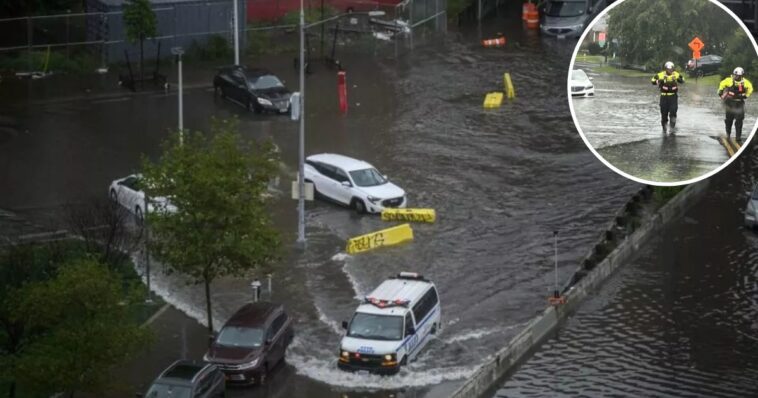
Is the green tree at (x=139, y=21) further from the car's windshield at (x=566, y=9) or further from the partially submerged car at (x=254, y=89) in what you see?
the car's windshield at (x=566, y=9)

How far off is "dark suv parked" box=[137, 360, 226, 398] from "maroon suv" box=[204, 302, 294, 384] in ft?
3.33

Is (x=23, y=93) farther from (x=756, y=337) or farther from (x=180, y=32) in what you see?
(x=756, y=337)

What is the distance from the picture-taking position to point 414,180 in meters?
34.8

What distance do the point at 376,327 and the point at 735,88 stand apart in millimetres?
15089

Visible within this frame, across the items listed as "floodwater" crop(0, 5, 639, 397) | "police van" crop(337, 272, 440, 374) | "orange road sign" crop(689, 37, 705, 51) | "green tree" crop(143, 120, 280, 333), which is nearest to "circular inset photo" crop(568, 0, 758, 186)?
"orange road sign" crop(689, 37, 705, 51)

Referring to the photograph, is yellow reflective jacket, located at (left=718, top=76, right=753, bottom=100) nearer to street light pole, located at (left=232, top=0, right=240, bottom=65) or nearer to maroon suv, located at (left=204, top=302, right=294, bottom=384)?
maroon suv, located at (left=204, top=302, right=294, bottom=384)

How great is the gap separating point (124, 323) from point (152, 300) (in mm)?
5443

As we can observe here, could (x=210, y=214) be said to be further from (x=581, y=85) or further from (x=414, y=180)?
(x=581, y=85)

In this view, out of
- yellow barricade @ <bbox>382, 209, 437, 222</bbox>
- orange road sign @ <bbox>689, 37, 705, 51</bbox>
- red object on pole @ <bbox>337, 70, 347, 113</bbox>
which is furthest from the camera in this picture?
red object on pole @ <bbox>337, 70, 347, 113</bbox>

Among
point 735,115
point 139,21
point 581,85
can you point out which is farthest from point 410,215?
point 735,115

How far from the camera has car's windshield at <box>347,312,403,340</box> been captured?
2223cm

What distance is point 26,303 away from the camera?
1945cm

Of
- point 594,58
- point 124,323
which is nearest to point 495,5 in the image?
point 124,323

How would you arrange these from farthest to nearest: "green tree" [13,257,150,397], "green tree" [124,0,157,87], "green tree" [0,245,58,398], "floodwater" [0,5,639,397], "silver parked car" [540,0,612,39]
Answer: "silver parked car" [540,0,612,39]
"green tree" [124,0,157,87]
"floodwater" [0,5,639,397]
"green tree" [0,245,58,398]
"green tree" [13,257,150,397]
